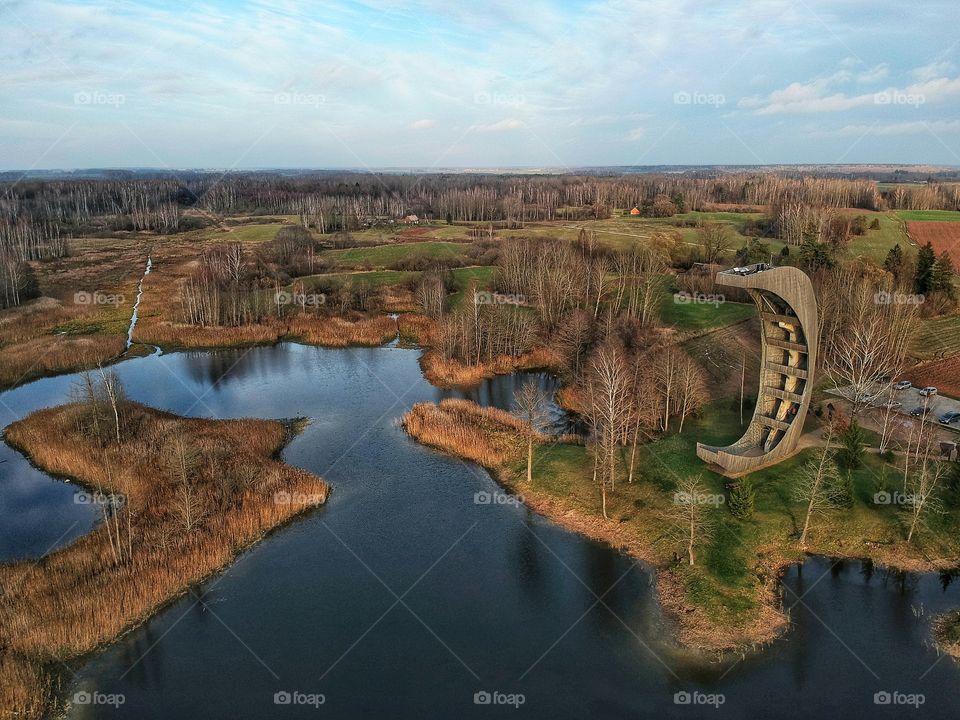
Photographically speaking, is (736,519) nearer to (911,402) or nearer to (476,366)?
(911,402)

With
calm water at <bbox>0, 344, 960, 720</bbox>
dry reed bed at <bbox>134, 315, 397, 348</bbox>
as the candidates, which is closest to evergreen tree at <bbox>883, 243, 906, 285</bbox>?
calm water at <bbox>0, 344, 960, 720</bbox>

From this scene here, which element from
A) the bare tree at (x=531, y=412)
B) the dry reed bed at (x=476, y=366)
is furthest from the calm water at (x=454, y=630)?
the dry reed bed at (x=476, y=366)

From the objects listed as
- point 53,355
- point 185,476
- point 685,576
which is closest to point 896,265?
point 685,576

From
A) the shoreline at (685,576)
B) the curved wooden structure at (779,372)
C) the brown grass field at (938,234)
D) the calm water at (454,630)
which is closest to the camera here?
the calm water at (454,630)

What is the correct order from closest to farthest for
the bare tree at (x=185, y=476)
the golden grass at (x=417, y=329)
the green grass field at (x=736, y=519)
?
the green grass field at (x=736, y=519)
the bare tree at (x=185, y=476)
the golden grass at (x=417, y=329)

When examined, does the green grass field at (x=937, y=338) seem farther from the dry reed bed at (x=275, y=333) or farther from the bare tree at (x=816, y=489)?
the dry reed bed at (x=275, y=333)
